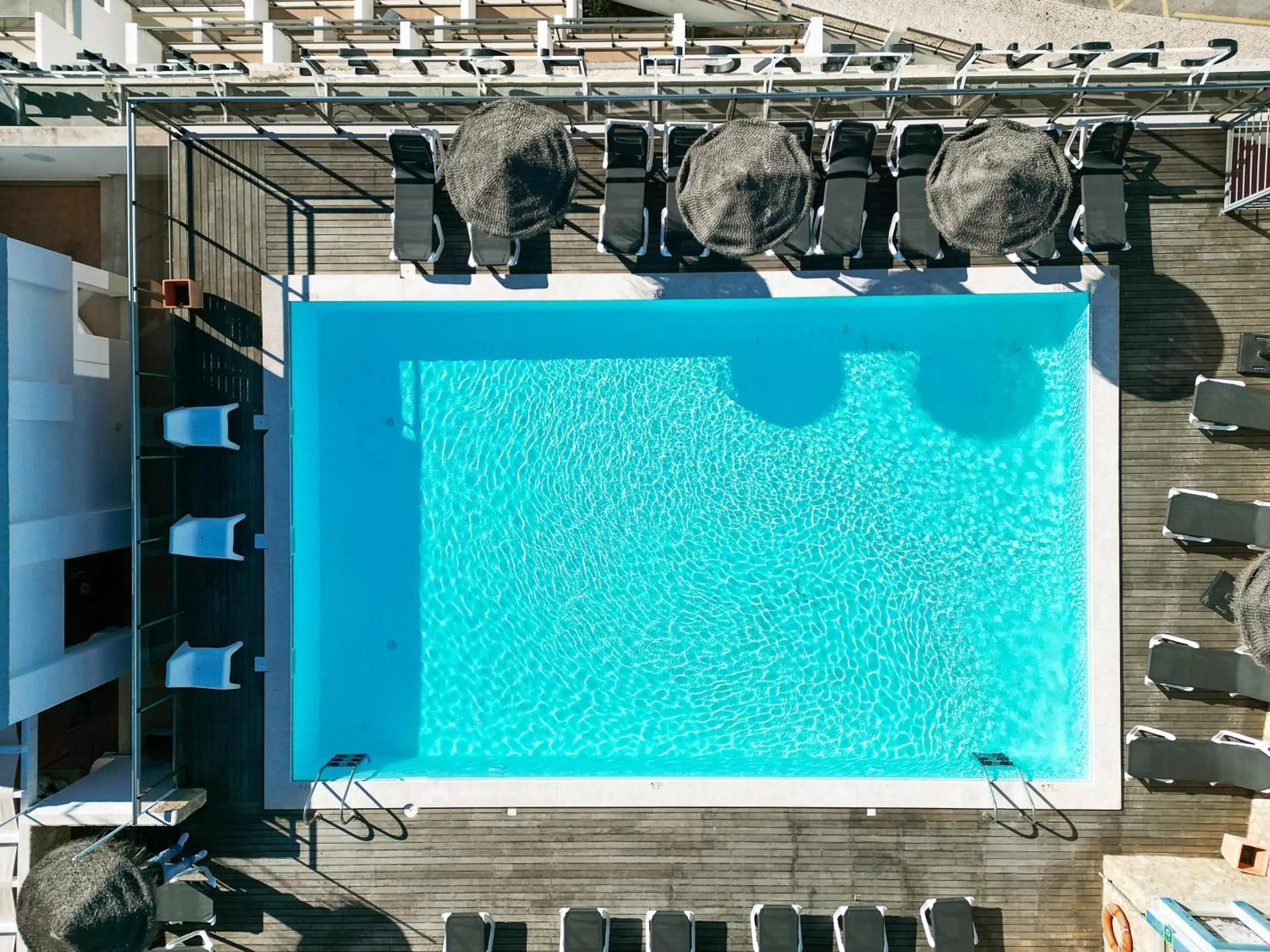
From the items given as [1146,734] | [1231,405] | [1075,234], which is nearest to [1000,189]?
[1075,234]

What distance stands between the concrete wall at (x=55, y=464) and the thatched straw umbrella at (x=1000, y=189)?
874 cm

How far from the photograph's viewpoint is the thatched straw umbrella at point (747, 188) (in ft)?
21.0

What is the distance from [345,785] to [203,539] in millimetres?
3097

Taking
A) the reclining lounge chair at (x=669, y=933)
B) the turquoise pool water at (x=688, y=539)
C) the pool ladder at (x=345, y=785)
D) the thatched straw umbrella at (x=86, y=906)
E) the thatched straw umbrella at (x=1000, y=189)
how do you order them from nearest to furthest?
1. the thatched straw umbrella at (x=86, y=906)
2. the thatched straw umbrella at (x=1000, y=189)
3. the reclining lounge chair at (x=669, y=933)
4. the pool ladder at (x=345, y=785)
5. the turquoise pool water at (x=688, y=539)

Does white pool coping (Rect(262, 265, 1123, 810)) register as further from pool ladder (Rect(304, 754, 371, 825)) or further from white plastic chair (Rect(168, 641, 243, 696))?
white plastic chair (Rect(168, 641, 243, 696))

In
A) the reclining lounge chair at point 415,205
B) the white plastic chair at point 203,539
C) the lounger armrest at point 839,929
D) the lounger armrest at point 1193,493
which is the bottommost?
the lounger armrest at point 839,929

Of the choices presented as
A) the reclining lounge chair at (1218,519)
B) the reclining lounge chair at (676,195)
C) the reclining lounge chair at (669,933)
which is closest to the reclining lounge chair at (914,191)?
the reclining lounge chair at (676,195)

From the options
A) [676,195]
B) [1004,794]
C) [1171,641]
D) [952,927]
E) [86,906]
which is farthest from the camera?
[1004,794]

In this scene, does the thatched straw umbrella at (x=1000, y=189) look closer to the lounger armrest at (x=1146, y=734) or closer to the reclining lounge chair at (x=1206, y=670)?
the reclining lounge chair at (x=1206, y=670)

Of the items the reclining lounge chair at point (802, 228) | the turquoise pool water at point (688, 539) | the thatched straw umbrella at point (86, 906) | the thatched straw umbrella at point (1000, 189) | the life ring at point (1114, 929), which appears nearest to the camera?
the thatched straw umbrella at point (86, 906)

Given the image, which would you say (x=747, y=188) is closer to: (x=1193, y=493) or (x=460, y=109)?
(x=460, y=109)

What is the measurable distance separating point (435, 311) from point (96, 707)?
242 inches

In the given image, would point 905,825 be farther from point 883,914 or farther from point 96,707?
point 96,707

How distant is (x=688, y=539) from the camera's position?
26.0ft
